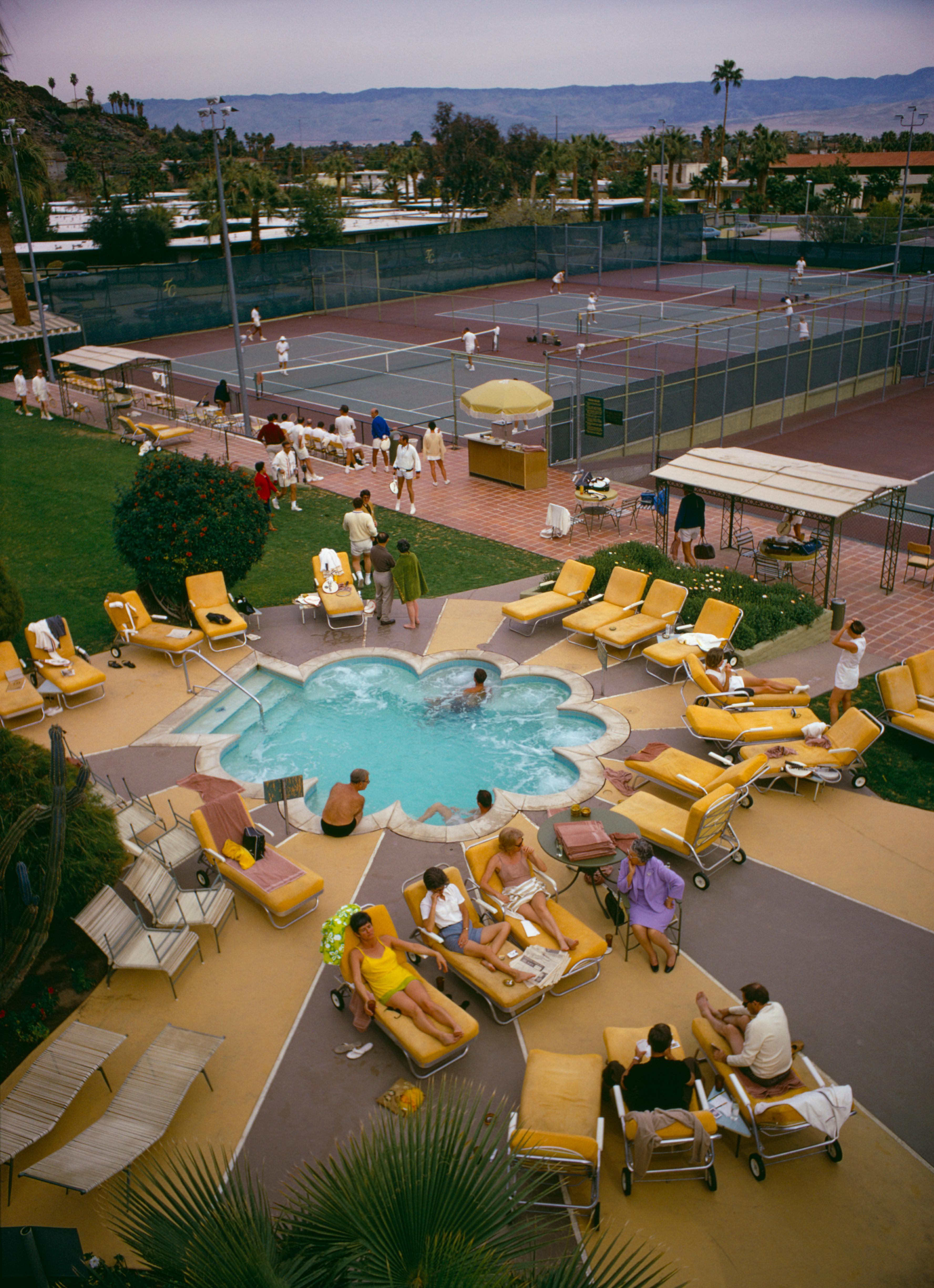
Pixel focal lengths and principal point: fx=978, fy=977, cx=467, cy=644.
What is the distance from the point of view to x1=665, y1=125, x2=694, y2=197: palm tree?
9838 cm

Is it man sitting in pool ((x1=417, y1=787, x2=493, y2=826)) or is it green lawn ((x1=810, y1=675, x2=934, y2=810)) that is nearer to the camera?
man sitting in pool ((x1=417, y1=787, x2=493, y2=826))

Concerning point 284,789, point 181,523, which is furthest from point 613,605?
point 181,523

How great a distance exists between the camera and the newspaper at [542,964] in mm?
7871

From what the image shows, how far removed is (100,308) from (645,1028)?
43.2 m

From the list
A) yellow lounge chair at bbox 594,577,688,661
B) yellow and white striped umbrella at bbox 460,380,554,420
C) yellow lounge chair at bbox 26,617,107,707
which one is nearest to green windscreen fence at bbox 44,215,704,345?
yellow and white striped umbrella at bbox 460,380,554,420

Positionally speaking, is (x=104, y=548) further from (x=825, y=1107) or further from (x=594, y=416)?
(x=825, y=1107)

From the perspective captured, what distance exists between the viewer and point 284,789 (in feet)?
33.9

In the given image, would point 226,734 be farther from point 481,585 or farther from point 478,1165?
point 478,1165

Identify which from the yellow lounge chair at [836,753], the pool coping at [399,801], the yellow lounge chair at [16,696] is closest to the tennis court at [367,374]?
the pool coping at [399,801]

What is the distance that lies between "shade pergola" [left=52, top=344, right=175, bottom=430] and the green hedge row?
17.9 meters

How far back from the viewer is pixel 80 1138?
Result: 6523mm

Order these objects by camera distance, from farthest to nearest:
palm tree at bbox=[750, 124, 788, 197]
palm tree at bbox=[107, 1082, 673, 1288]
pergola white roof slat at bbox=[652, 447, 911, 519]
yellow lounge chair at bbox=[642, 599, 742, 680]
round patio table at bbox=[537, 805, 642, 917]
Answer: palm tree at bbox=[750, 124, 788, 197] < pergola white roof slat at bbox=[652, 447, 911, 519] < yellow lounge chair at bbox=[642, 599, 742, 680] < round patio table at bbox=[537, 805, 642, 917] < palm tree at bbox=[107, 1082, 673, 1288]

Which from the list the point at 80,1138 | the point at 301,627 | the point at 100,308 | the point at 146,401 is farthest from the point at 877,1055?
the point at 100,308

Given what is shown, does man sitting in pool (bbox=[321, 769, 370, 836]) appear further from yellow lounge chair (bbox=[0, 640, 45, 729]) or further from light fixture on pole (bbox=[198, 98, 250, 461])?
light fixture on pole (bbox=[198, 98, 250, 461])
